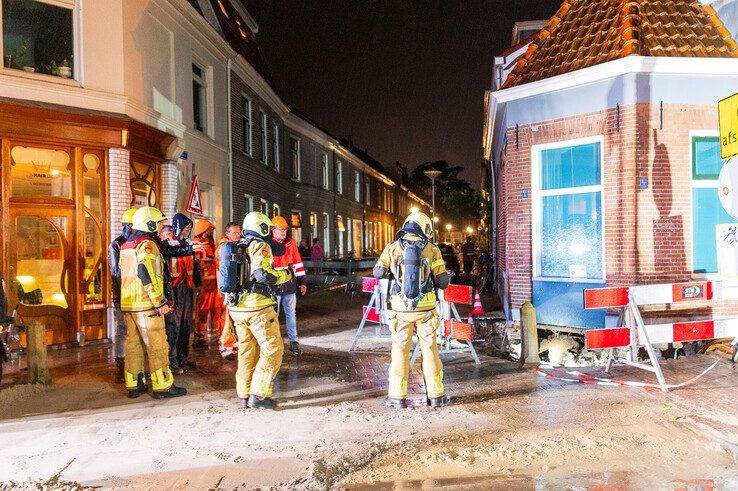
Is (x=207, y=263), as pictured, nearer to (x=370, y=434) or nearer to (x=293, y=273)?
(x=293, y=273)

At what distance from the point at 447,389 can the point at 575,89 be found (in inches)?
226

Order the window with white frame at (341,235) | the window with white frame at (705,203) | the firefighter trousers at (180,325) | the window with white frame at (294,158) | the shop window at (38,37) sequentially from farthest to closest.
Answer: the window with white frame at (341,235) → the window with white frame at (294,158) → the shop window at (38,37) → the window with white frame at (705,203) → the firefighter trousers at (180,325)

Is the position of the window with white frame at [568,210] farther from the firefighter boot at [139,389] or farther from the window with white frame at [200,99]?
the window with white frame at [200,99]

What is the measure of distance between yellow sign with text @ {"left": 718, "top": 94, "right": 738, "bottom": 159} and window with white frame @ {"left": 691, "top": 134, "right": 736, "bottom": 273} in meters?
3.52

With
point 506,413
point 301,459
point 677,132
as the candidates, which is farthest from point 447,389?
point 677,132

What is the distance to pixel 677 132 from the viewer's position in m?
8.82

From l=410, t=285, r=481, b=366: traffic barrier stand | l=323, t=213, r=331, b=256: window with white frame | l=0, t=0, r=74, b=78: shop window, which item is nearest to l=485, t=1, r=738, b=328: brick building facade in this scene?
l=410, t=285, r=481, b=366: traffic barrier stand

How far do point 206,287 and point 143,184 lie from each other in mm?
3298

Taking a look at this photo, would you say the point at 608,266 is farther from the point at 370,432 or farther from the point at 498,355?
the point at 370,432

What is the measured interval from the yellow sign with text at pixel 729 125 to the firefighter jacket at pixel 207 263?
700 centimetres

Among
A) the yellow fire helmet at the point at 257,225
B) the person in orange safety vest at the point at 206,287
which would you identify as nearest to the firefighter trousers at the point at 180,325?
the person in orange safety vest at the point at 206,287

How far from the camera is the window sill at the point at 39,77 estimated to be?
9.04 metres

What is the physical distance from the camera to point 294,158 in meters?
25.0

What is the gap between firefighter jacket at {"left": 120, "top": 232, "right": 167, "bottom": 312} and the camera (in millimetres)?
6168
